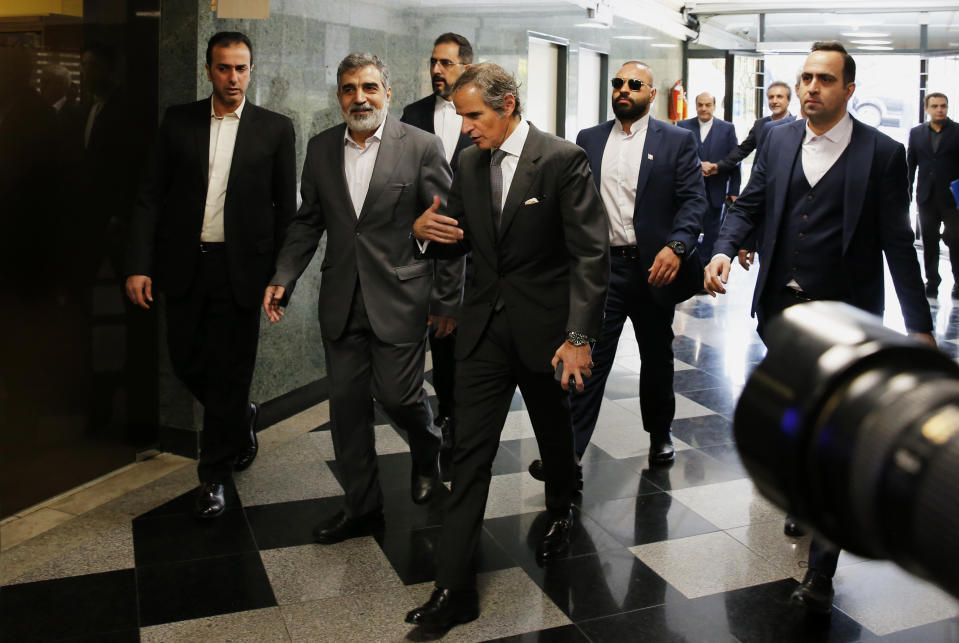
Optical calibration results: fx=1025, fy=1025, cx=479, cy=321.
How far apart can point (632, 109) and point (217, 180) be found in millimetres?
1665

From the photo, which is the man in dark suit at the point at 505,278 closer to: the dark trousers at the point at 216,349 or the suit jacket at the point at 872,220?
the suit jacket at the point at 872,220

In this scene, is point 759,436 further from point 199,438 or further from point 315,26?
point 315,26

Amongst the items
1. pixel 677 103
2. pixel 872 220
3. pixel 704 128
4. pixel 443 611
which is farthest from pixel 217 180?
pixel 677 103

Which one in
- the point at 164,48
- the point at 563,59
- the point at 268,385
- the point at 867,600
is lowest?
the point at 867,600

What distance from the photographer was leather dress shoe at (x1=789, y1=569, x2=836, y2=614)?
3.13m

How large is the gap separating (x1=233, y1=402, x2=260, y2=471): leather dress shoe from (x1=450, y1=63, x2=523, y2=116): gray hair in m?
2.11

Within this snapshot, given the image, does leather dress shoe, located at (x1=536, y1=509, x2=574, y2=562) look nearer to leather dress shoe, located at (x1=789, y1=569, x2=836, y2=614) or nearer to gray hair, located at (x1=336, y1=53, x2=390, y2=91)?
leather dress shoe, located at (x1=789, y1=569, x2=836, y2=614)

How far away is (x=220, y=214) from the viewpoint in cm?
396

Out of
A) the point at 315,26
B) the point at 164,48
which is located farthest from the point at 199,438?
the point at 315,26

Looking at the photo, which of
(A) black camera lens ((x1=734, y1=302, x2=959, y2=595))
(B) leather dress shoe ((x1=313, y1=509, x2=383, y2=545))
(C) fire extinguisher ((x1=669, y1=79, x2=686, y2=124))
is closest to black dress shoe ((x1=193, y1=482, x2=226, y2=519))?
(B) leather dress shoe ((x1=313, y1=509, x2=383, y2=545))

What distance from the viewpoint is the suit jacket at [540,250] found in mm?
3102

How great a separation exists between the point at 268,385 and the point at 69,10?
1996mm

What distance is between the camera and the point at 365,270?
3.63m

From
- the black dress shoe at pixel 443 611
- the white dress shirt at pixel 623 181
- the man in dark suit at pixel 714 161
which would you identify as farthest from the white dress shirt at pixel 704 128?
the black dress shoe at pixel 443 611
